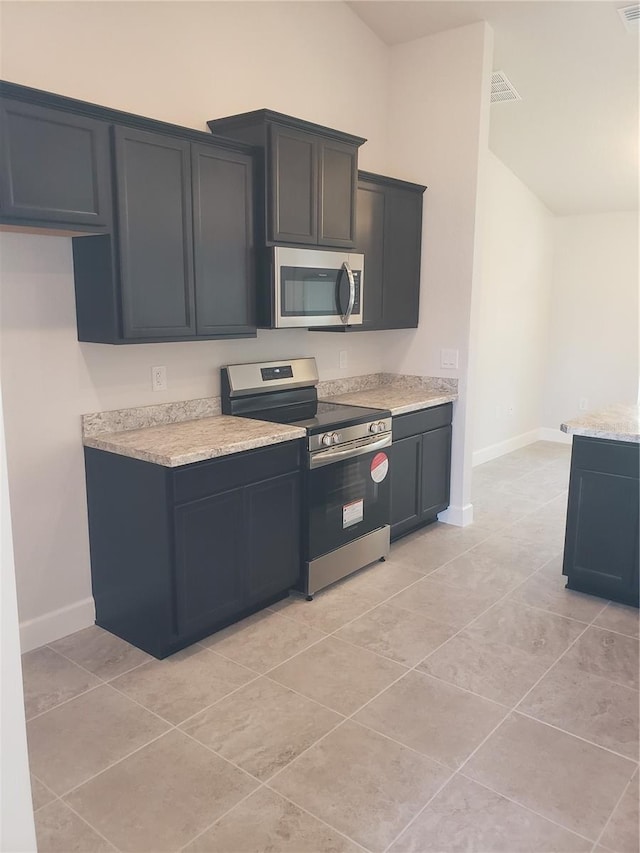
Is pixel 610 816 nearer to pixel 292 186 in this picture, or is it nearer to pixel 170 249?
pixel 170 249

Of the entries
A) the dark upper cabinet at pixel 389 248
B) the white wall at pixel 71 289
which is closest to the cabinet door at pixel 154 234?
the white wall at pixel 71 289

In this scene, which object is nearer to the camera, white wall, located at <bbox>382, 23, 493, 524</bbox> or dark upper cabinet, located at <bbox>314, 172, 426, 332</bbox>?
dark upper cabinet, located at <bbox>314, 172, 426, 332</bbox>

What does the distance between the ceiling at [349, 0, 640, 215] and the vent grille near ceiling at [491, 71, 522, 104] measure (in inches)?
1.4

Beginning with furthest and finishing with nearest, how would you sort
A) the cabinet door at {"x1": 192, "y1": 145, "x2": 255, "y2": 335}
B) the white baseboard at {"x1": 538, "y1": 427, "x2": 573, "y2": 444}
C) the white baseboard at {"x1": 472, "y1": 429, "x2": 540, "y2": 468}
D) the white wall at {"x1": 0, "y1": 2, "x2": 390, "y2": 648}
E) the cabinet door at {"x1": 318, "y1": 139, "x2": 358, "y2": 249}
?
the white baseboard at {"x1": 538, "y1": 427, "x2": 573, "y2": 444}, the white baseboard at {"x1": 472, "y1": 429, "x2": 540, "y2": 468}, the cabinet door at {"x1": 318, "y1": 139, "x2": 358, "y2": 249}, the cabinet door at {"x1": 192, "y1": 145, "x2": 255, "y2": 335}, the white wall at {"x1": 0, "y1": 2, "x2": 390, "y2": 648}

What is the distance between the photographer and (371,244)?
419 centimetres

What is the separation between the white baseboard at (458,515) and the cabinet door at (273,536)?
5.28 feet

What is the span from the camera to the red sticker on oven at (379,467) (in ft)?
12.3

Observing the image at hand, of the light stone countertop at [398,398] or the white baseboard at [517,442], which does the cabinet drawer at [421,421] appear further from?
the white baseboard at [517,442]

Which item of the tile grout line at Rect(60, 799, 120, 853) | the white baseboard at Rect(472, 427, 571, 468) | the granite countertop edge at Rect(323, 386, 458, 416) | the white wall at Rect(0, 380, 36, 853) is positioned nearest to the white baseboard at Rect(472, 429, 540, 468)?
the white baseboard at Rect(472, 427, 571, 468)

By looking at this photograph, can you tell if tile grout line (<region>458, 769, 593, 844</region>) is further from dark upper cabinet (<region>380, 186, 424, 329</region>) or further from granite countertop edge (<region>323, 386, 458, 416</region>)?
dark upper cabinet (<region>380, 186, 424, 329</region>)

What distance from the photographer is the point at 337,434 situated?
3.46 metres

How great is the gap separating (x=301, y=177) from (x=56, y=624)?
2.48m

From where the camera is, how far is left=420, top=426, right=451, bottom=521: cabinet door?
4.31 meters

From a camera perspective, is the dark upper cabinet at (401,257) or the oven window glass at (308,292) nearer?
the oven window glass at (308,292)
